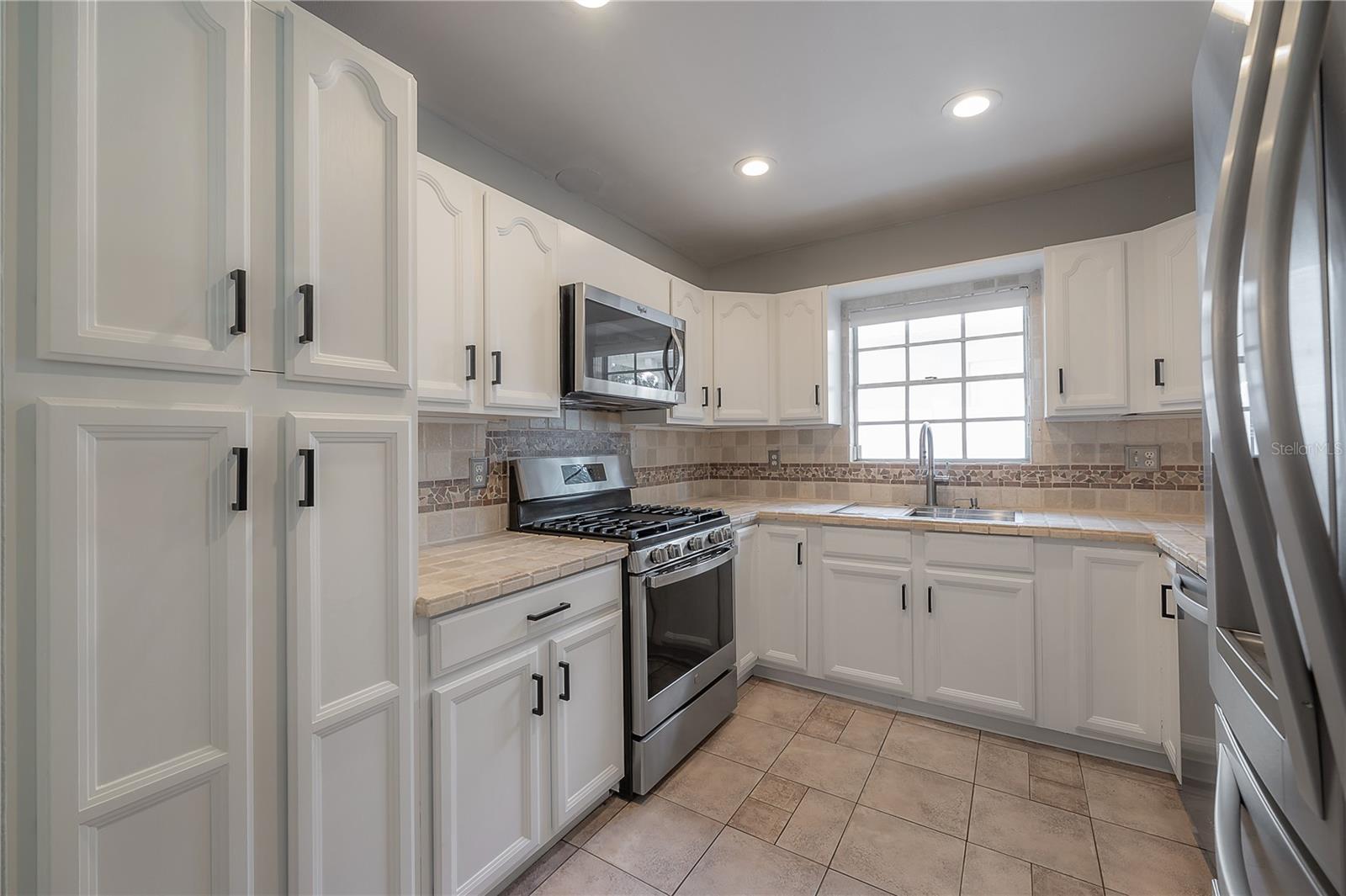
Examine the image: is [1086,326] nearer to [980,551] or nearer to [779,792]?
[980,551]

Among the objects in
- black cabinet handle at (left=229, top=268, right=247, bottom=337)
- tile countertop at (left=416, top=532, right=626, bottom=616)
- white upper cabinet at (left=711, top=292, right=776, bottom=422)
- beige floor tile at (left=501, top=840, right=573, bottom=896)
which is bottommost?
beige floor tile at (left=501, top=840, right=573, bottom=896)

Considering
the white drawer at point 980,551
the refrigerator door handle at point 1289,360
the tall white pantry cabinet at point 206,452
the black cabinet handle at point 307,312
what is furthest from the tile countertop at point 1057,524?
the black cabinet handle at point 307,312

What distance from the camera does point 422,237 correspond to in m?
1.71

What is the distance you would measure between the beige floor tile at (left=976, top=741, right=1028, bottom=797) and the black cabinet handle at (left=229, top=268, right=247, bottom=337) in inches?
105

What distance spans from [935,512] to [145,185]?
122 inches

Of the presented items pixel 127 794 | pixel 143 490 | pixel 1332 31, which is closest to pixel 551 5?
pixel 143 490

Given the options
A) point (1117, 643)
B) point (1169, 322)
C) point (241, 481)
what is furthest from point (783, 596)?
point (241, 481)

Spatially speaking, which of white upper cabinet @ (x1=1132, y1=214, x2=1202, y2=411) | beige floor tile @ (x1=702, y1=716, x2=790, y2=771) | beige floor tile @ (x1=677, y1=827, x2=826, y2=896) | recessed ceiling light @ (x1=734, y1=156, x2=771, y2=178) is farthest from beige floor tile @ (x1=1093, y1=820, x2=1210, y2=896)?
recessed ceiling light @ (x1=734, y1=156, x2=771, y2=178)

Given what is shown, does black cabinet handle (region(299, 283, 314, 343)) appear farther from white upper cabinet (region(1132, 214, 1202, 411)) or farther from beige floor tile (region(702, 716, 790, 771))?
white upper cabinet (region(1132, 214, 1202, 411))

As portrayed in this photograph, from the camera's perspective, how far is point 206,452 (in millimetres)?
1005

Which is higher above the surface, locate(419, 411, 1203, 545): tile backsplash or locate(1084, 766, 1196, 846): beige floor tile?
locate(419, 411, 1203, 545): tile backsplash

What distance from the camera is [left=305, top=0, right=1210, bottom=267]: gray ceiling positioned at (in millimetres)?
1663

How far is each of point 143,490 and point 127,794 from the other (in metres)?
0.50

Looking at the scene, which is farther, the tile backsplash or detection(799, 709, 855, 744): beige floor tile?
detection(799, 709, 855, 744): beige floor tile
